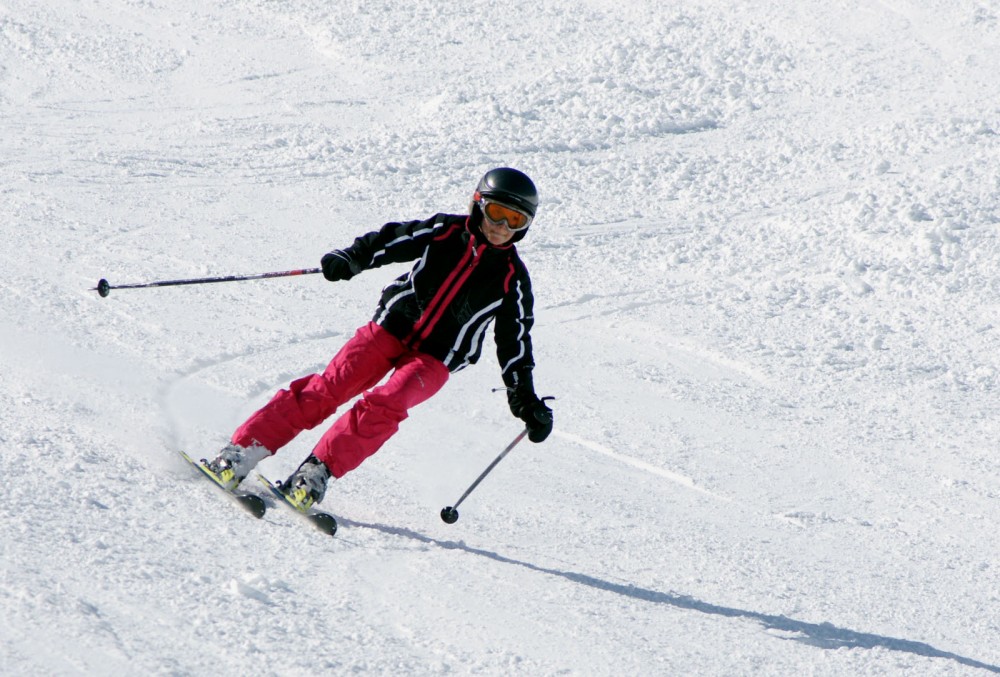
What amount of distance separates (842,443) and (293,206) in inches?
234

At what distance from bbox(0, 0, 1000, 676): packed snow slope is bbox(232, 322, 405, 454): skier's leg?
0.38 metres

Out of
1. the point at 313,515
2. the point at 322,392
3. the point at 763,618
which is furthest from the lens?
the point at 322,392

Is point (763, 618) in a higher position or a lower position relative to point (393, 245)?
lower

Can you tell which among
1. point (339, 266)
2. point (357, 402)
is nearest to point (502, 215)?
A: point (339, 266)

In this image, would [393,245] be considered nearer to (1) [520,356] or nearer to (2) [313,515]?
(1) [520,356]

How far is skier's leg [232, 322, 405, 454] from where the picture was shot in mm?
4672

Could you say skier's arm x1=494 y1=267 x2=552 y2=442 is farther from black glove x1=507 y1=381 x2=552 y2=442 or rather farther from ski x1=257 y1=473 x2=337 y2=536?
ski x1=257 y1=473 x2=337 y2=536

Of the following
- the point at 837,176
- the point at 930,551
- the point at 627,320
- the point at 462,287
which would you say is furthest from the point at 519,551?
the point at 837,176

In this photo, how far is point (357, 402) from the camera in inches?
185

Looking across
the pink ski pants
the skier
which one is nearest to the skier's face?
the skier

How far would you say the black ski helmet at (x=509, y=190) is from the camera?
187 inches

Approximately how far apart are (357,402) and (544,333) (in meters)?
3.87

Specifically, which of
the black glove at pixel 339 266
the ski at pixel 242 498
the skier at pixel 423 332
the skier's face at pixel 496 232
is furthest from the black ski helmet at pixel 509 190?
the ski at pixel 242 498

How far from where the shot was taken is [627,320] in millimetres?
8867
